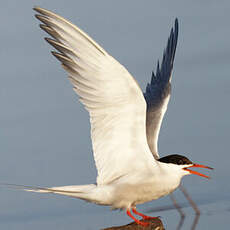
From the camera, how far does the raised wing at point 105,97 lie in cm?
544

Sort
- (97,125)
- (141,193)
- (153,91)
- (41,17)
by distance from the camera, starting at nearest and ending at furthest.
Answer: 1. (41,17)
2. (97,125)
3. (141,193)
4. (153,91)

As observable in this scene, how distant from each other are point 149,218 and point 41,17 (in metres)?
2.30

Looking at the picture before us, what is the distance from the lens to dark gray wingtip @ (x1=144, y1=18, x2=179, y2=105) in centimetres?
838

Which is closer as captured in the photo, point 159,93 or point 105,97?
point 105,97

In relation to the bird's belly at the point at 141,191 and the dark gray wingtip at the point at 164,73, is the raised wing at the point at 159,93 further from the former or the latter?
the bird's belly at the point at 141,191

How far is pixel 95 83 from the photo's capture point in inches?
223

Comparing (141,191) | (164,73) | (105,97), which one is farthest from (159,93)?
(105,97)

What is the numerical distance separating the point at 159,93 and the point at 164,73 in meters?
0.49

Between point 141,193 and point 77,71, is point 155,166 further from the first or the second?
point 77,71

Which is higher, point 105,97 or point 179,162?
point 105,97

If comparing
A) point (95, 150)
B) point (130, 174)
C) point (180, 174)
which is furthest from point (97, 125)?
point (180, 174)

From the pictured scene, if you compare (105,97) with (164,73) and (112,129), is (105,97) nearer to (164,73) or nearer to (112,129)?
(112,129)

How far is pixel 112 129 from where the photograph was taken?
589 centimetres

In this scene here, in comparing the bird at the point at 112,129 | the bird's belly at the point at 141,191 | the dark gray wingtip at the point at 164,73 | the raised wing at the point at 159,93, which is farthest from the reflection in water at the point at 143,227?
the dark gray wingtip at the point at 164,73
